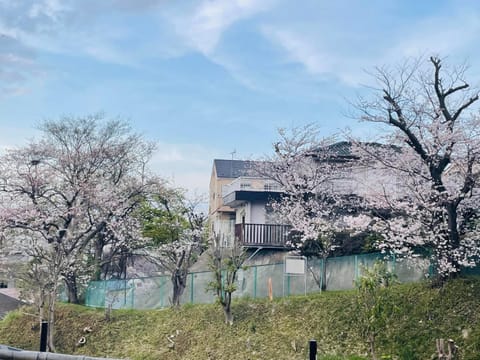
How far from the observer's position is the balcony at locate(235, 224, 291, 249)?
23.1m

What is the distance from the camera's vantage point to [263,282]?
55.6 ft

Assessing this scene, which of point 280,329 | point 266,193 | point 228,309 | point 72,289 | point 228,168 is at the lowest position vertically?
point 280,329

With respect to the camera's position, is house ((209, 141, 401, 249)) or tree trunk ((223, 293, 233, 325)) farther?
house ((209, 141, 401, 249))

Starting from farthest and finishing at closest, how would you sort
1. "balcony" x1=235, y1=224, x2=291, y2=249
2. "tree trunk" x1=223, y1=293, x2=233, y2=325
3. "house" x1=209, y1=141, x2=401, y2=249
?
1. "balcony" x1=235, y1=224, x2=291, y2=249
2. "house" x1=209, y1=141, x2=401, y2=249
3. "tree trunk" x1=223, y1=293, x2=233, y2=325

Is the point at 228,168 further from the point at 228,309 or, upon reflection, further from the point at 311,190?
the point at 228,309

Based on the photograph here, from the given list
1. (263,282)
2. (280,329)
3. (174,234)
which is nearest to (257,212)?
(174,234)

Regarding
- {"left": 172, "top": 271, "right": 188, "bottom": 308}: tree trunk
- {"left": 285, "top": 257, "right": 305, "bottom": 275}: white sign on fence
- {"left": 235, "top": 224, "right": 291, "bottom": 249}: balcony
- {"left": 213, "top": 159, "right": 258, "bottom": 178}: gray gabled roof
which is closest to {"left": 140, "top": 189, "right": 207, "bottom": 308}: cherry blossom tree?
{"left": 172, "top": 271, "right": 188, "bottom": 308}: tree trunk

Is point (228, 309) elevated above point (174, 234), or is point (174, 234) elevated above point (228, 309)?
point (174, 234)

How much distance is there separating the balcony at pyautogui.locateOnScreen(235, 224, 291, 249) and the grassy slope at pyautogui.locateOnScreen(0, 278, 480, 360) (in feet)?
21.6

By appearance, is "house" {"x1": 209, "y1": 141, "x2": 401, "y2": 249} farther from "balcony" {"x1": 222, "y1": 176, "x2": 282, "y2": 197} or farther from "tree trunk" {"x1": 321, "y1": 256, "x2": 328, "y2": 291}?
"tree trunk" {"x1": 321, "y1": 256, "x2": 328, "y2": 291}

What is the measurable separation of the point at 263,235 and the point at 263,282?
21.2 ft

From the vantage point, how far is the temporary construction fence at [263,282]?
49.1 ft

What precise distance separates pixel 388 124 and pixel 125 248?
12996 millimetres

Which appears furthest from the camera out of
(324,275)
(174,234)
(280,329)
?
(174,234)
